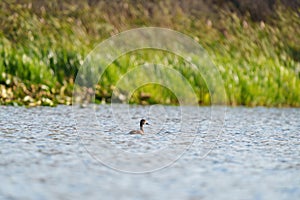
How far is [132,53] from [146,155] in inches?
359

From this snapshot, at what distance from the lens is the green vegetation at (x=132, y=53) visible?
16734 millimetres

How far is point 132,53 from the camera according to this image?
18.1 meters

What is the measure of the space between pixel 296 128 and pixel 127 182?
5.90 meters

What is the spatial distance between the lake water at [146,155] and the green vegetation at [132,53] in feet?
7.49

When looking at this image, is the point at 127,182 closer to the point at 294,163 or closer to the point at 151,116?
the point at 294,163

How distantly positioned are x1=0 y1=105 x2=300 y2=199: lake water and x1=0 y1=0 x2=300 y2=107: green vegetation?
228 cm

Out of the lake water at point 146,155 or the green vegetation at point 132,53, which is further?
the green vegetation at point 132,53

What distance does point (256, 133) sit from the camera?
1167 centimetres

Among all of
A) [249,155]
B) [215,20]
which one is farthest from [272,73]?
[249,155]

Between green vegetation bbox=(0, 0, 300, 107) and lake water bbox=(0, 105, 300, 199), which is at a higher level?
green vegetation bbox=(0, 0, 300, 107)

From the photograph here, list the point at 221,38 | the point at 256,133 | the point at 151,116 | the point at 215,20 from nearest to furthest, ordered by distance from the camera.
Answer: the point at 256,133 → the point at 151,116 → the point at 221,38 → the point at 215,20

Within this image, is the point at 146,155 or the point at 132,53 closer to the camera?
the point at 146,155

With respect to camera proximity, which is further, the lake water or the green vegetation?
the green vegetation

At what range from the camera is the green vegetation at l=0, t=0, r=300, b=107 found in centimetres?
1673
